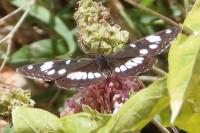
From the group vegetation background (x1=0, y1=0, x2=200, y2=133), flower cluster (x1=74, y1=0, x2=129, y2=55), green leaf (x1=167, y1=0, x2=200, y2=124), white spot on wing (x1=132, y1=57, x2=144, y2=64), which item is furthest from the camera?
vegetation background (x1=0, y1=0, x2=200, y2=133)

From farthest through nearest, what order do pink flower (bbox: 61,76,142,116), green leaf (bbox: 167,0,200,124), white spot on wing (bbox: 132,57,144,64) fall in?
white spot on wing (bbox: 132,57,144,64), pink flower (bbox: 61,76,142,116), green leaf (bbox: 167,0,200,124)

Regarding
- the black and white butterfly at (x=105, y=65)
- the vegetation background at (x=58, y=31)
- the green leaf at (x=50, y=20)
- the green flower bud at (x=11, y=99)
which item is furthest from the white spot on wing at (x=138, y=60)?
the green leaf at (x=50, y=20)

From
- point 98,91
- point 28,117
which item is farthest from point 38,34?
point 28,117

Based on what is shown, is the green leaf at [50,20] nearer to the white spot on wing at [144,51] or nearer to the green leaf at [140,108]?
the white spot on wing at [144,51]

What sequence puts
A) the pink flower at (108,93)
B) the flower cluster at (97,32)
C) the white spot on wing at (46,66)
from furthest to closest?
the white spot on wing at (46,66), the pink flower at (108,93), the flower cluster at (97,32)

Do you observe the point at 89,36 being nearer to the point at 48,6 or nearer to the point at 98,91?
the point at 98,91

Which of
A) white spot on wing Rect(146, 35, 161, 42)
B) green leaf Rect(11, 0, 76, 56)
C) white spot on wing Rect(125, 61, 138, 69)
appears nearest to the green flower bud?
white spot on wing Rect(125, 61, 138, 69)

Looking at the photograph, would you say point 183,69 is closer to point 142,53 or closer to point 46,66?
point 142,53

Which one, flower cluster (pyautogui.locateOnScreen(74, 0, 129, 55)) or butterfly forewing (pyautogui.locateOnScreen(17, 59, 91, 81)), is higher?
flower cluster (pyautogui.locateOnScreen(74, 0, 129, 55))

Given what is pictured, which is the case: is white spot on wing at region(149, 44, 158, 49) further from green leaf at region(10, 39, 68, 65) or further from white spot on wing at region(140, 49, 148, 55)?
green leaf at region(10, 39, 68, 65)
